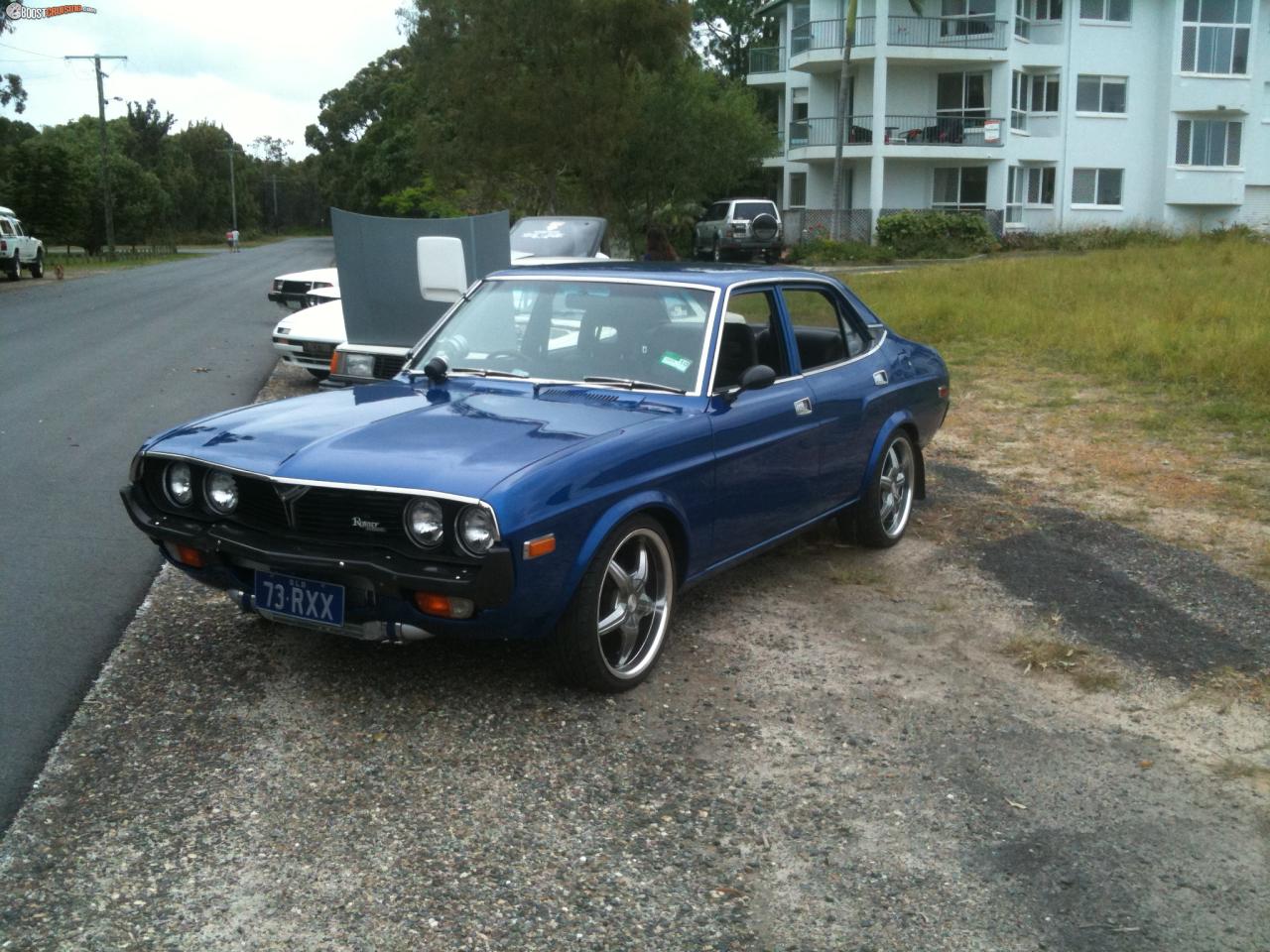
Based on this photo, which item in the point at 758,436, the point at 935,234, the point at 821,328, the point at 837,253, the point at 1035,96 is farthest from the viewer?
the point at 1035,96

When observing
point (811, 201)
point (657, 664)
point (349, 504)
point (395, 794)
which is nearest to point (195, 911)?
point (395, 794)

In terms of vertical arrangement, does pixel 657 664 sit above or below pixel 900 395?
below

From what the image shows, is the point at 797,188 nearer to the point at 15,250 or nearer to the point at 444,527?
the point at 15,250

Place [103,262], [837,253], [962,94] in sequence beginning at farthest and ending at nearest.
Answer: [103,262], [962,94], [837,253]

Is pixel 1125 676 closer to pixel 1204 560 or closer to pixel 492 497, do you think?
pixel 1204 560

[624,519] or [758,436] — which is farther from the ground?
[758,436]

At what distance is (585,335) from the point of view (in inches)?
227

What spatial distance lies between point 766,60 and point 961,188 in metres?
11.5

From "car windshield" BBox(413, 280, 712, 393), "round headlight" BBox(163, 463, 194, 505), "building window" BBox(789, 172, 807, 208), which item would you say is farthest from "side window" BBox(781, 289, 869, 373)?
"building window" BBox(789, 172, 807, 208)

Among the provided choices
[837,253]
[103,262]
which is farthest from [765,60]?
[103,262]

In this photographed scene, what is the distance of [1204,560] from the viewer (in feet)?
22.2

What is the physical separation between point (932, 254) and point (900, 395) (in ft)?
113

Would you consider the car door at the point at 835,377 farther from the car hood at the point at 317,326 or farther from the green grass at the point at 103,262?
the green grass at the point at 103,262

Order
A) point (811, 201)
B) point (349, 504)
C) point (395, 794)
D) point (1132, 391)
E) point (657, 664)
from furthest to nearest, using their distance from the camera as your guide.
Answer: point (811, 201)
point (1132, 391)
point (657, 664)
point (349, 504)
point (395, 794)
